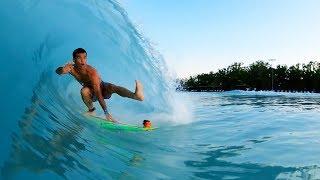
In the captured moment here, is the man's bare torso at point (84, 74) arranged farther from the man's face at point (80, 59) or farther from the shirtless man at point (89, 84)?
the man's face at point (80, 59)

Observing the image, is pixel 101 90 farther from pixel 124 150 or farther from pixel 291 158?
pixel 291 158

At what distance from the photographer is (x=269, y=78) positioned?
3273 inches

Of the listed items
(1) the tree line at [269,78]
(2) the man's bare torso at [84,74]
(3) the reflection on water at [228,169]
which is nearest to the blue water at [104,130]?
(3) the reflection on water at [228,169]

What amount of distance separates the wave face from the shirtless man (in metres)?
0.47

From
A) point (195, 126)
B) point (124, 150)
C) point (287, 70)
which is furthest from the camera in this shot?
point (287, 70)

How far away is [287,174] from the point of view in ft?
20.0

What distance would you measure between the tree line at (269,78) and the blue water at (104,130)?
6257 cm

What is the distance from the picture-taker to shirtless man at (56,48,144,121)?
8.23m

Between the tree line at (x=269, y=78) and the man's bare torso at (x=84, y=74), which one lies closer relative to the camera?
the man's bare torso at (x=84, y=74)

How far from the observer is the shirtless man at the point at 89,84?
27.0 ft

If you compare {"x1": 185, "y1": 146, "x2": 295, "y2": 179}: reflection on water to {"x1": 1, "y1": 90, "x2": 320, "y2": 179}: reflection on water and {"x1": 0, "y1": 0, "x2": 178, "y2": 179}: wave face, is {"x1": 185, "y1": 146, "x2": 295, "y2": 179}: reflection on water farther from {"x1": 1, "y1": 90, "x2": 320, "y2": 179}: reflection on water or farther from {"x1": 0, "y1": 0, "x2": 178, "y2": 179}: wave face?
{"x1": 0, "y1": 0, "x2": 178, "y2": 179}: wave face

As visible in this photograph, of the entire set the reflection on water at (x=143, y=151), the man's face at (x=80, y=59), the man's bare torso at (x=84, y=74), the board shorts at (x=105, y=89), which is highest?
the man's face at (x=80, y=59)

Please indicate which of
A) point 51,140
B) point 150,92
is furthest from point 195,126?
point 51,140

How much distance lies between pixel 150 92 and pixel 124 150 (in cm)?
631
